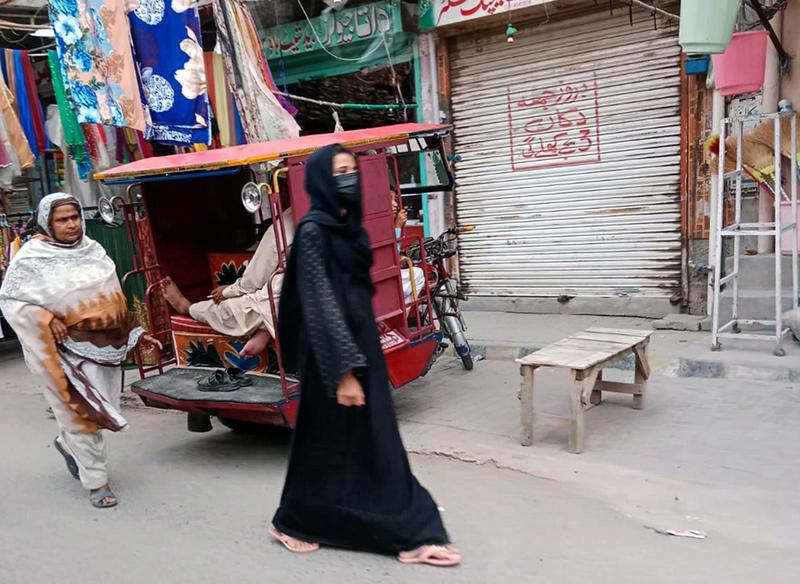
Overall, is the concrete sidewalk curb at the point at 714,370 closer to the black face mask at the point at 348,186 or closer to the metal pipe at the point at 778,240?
the metal pipe at the point at 778,240

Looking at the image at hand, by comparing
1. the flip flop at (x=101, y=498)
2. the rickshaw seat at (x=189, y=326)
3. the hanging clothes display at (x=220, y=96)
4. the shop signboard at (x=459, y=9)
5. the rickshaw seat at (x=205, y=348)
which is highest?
the shop signboard at (x=459, y=9)

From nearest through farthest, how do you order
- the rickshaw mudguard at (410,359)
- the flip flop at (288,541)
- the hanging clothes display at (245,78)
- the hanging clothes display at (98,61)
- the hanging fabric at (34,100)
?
the flip flop at (288,541)
the rickshaw mudguard at (410,359)
the hanging clothes display at (98,61)
the hanging clothes display at (245,78)
the hanging fabric at (34,100)

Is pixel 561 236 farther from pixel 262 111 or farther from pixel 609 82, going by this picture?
pixel 262 111

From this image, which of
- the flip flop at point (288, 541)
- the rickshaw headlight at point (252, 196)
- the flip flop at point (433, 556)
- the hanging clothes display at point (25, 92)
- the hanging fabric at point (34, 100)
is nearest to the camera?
the flip flop at point (433, 556)

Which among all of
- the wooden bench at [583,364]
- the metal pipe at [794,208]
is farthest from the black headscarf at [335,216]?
the metal pipe at [794,208]

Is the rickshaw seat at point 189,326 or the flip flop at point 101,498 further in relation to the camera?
the rickshaw seat at point 189,326

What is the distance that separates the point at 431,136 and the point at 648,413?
2.52m

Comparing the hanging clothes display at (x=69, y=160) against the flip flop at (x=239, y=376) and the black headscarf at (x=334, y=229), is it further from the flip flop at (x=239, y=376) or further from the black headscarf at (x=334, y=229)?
the black headscarf at (x=334, y=229)

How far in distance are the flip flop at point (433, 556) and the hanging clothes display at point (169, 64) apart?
5.77 meters

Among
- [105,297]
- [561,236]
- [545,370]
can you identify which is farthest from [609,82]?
[105,297]

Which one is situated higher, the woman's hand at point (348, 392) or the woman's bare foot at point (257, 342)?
the woman's hand at point (348, 392)

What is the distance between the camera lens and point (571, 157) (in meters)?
8.34

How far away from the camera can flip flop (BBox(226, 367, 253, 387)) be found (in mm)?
4750

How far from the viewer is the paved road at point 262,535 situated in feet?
10.2
